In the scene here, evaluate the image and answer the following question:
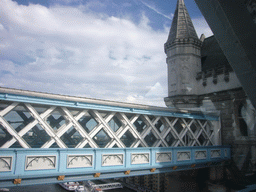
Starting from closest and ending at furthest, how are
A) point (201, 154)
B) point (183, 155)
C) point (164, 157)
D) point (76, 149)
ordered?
1. point (76, 149)
2. point (164, 157)
3. point (183, 155)
4. point (201, 154)

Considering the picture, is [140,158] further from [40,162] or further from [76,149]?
[40,162]

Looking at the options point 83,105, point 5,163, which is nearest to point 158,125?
point 83,105

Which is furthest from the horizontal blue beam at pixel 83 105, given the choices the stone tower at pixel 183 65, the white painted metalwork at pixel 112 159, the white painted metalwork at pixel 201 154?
the stone tower at pixel 183 65

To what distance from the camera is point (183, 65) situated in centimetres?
1861

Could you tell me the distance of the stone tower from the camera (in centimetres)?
1830

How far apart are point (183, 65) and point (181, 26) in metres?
4.01

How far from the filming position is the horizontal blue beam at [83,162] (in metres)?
6.90

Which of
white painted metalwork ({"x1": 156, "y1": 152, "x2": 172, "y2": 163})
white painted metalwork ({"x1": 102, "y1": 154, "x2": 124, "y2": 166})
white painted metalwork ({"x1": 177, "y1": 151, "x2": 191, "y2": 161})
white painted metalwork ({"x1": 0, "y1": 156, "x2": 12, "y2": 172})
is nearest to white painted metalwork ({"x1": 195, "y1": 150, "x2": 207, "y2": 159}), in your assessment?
white painted metalwork ({"x1": 177, "y1": 151, "x2": 191, "y2": 161})

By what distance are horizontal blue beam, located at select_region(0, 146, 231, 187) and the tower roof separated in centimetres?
1112

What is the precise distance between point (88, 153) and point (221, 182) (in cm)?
1149

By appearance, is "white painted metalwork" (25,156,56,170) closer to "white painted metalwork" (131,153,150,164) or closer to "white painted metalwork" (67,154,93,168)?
"white painted metalwork" (67,154,93,168)

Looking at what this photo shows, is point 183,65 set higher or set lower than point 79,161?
higher

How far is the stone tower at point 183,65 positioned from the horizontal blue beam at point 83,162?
22.5 feet

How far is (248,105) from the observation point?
1462 cm
